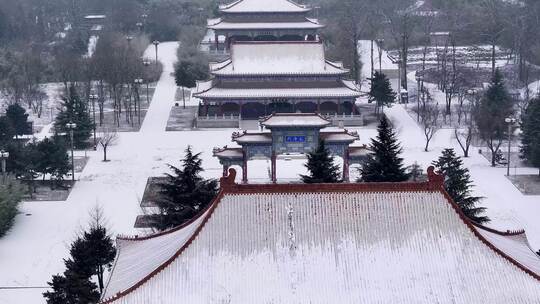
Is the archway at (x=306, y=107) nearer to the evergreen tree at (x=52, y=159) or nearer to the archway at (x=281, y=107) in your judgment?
the archway at (x=281, y=107)

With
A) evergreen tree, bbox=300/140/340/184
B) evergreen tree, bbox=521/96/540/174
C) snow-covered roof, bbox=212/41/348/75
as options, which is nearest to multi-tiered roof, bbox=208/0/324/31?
snow-covered roof, bbox=212/41/348/75

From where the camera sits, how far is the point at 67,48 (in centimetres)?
7906

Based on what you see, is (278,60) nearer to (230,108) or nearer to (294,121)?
(230,108)

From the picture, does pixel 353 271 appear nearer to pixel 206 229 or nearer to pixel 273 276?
pixel 273 276

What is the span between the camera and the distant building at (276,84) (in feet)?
190

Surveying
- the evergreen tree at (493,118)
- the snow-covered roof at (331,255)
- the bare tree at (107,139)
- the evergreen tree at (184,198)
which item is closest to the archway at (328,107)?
the evergreen tree at (493,118)

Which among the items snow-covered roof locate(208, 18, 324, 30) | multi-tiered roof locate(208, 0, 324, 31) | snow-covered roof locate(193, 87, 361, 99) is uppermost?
multi-tiered roof locate(208, 0, 324, 31)

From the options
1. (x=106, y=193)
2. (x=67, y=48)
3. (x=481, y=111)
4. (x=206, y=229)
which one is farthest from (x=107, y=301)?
(x=67, y=48)

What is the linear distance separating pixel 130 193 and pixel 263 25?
32973mm

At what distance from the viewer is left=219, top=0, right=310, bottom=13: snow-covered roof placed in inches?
2926

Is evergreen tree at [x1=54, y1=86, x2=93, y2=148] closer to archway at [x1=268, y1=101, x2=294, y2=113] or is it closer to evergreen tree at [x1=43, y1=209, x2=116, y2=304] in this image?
archway at [x1=268, y1=101, x2=294, y2=113]

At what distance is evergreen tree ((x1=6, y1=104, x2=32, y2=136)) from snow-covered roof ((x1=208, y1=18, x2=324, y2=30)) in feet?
73.0

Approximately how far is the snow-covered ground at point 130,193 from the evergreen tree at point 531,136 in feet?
3.15

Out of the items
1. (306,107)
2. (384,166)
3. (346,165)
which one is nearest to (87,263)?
(384,166)
